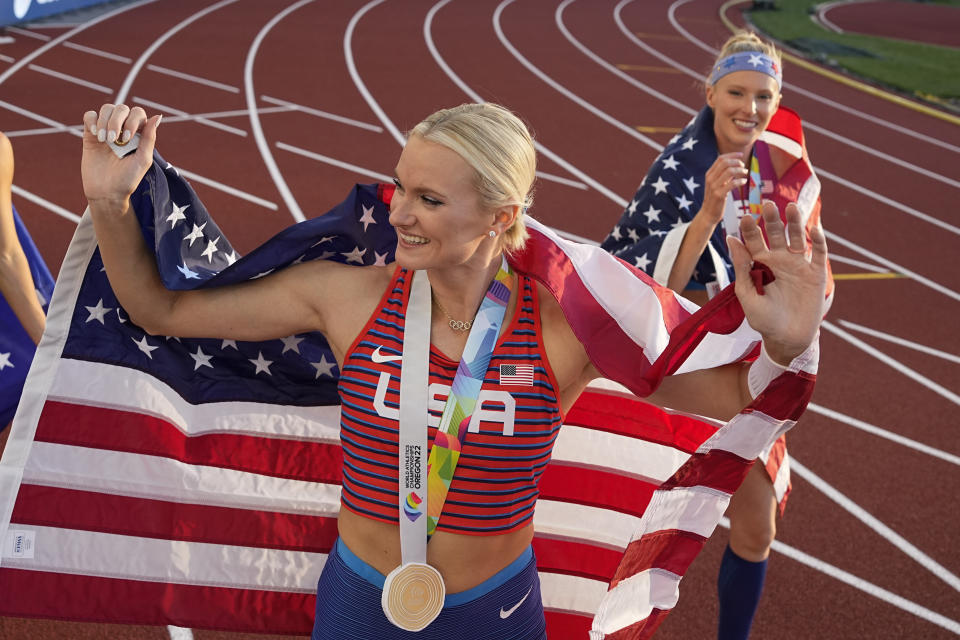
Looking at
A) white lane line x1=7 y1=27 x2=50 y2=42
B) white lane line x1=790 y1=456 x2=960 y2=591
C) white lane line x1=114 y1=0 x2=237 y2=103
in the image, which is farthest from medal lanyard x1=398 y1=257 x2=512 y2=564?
white lane line x1=7 y1=27 x2=50 y2=42

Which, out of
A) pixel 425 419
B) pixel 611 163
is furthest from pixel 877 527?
pixel 611 163

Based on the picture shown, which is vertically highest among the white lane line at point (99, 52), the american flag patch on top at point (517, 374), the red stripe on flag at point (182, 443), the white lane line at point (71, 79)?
the white lane line at point (99, 52)

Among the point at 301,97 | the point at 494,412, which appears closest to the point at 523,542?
the point at 494,412

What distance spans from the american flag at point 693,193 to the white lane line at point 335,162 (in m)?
5.85

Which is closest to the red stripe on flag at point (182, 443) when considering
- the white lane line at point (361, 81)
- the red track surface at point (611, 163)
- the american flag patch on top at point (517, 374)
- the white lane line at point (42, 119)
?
the american flag patch on top at point (517, 374)

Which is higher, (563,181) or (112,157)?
(563,181)

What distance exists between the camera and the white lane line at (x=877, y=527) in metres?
4.87

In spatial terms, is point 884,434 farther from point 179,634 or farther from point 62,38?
point 62,38

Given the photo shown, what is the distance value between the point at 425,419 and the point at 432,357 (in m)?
0.17

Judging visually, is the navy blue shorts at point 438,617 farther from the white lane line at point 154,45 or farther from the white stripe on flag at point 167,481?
the white lane line at point 154,45

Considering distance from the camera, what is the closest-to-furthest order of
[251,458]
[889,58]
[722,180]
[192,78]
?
[251,458] → [722,180] → [192,78] → [889,58]

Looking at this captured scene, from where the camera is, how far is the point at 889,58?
62.5 ft

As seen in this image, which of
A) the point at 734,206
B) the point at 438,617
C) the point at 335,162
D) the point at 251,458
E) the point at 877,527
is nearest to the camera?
the point at 438,617

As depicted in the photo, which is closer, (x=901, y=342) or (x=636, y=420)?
(x=636, y=420)
